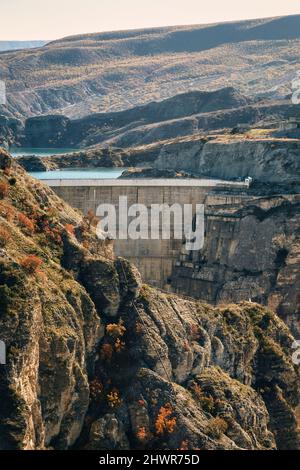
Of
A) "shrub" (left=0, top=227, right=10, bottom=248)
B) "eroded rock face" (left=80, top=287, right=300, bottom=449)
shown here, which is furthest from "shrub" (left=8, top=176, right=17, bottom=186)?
"eroded rock face" (left=80, top=287, right=300, bottom=449)

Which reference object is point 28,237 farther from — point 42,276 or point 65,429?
point 65,429

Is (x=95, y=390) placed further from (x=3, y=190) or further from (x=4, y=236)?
(x=3, y=190)

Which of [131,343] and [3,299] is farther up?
[3,299]

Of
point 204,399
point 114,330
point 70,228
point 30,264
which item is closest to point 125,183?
point 70,228

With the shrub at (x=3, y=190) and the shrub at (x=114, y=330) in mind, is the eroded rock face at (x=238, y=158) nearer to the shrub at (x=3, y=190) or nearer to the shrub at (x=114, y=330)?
the shrub at (x=3, y=190)

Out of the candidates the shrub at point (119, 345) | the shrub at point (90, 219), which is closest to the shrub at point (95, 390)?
the shrub at point (119, 345)

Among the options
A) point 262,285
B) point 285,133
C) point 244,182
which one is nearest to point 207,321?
point 262,285

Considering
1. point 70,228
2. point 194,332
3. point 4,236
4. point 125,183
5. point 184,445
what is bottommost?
point 184,445
